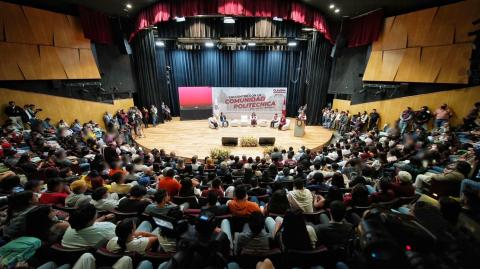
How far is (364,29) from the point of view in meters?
11.3

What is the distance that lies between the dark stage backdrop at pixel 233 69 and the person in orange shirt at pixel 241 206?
1472 centimetres

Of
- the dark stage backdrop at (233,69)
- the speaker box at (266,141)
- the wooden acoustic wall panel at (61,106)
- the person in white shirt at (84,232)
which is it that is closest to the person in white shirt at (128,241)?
the person in white shirt at (84,232)

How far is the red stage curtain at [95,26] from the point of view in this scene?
33.7 ft

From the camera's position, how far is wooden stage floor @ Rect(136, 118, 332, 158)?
9.43m

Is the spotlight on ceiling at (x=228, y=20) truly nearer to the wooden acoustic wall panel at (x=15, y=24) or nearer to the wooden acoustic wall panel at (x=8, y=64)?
the wooden acoustic wall panel at (x=15, y=24)

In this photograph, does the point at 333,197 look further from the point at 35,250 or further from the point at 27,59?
Answer: the point at 27,59

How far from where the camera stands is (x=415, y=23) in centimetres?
902

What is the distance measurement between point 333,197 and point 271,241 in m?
1.24

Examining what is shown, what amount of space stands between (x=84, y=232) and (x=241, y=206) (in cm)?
176

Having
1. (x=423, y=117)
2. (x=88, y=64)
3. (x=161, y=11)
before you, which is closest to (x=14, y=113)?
(x=88, y=64)

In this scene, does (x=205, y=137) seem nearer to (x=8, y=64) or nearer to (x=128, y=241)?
(x=8, y=64)

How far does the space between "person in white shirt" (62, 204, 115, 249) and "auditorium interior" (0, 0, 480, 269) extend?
2cm

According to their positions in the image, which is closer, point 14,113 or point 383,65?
point 14,113

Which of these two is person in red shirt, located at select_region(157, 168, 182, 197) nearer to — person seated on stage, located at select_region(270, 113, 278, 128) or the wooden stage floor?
the wooden stage floor
